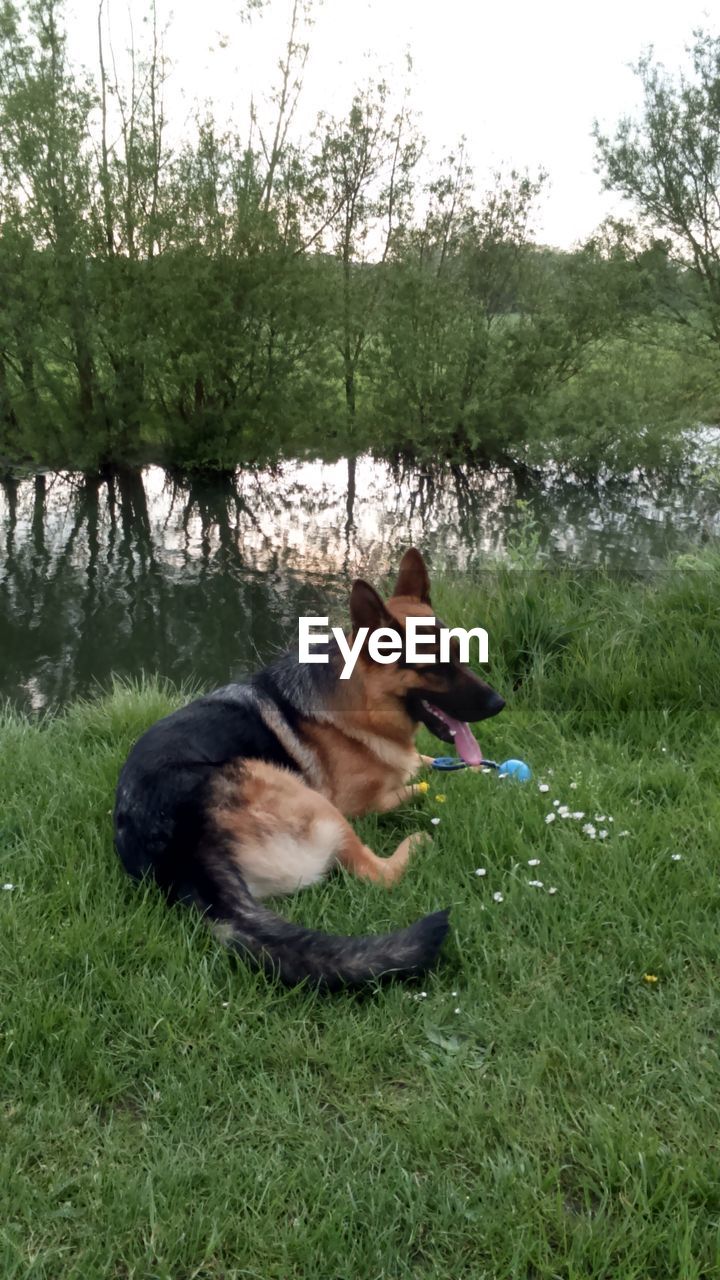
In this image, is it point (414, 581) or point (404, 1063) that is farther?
point (414, 581)

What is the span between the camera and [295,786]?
349 centimetres

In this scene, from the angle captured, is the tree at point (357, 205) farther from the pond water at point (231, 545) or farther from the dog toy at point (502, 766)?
the dog toy at point (502, 766)

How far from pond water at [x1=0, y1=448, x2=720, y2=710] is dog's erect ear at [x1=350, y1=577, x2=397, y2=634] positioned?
4.44m

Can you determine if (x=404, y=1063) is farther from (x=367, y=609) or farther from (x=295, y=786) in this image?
(x=367, y=609)

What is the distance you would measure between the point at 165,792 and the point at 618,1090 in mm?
1775

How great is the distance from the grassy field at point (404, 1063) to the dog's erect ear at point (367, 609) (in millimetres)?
838

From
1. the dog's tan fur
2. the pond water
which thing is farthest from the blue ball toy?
the pond water

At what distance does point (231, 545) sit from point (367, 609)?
929 cm

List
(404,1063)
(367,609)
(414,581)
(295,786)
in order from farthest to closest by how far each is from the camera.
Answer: (414,581) → (367,609) → (295,786) → (404,1063)

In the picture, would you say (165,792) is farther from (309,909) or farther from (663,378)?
(663,378)

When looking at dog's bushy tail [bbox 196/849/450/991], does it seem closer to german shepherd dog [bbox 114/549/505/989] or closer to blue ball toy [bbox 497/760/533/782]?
german shepherd dog [bbox 114/549/505/989]

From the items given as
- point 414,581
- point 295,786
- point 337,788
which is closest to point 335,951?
point 295,786

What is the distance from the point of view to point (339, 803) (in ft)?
12.8

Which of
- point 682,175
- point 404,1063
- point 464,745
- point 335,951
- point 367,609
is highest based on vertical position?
point 682,175
